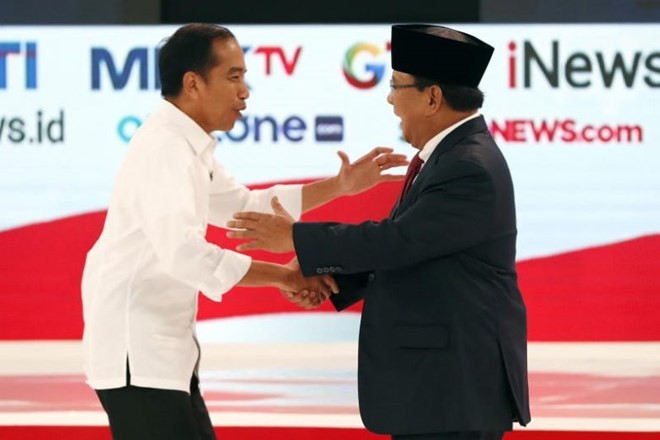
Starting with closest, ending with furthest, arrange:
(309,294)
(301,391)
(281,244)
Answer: (281,244), (309,294), (301,391)

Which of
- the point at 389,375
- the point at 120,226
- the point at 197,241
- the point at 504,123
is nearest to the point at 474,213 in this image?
the point at 389,375

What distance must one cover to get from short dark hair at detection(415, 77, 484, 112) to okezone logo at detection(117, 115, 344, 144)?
2.30 meters

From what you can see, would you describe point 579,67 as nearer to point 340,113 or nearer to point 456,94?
point 340,113

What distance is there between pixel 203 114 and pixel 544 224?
7.93ft

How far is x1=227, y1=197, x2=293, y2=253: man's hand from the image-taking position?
241cm

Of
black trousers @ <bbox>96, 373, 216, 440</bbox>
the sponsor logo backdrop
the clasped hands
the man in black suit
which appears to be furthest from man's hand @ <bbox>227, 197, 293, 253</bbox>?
the sponsor logo backdrop

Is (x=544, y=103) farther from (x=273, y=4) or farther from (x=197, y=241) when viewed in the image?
(x=197, y=241)

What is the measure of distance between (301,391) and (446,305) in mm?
2271

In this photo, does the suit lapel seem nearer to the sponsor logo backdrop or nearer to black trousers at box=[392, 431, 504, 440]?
black trousers at box=[392, 431, 504, 440]

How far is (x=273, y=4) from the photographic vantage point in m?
4.55

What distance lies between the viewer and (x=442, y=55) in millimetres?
2277

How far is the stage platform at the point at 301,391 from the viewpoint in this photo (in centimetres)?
402

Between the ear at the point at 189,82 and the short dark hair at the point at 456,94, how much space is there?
1.49 ft

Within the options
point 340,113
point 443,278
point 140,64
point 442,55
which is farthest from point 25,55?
point 443,278
